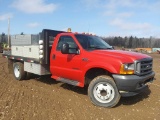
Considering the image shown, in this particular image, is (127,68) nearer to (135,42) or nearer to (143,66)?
(143,66)

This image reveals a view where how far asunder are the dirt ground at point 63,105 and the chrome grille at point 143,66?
1.01m

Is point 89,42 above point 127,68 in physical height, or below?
above

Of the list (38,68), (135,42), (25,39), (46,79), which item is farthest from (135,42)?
(38,68)

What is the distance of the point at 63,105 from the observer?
6.44m

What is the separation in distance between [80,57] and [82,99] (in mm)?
1311

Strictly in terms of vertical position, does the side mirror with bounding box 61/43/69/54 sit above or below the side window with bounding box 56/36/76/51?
below

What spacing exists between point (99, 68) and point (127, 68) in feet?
3.05

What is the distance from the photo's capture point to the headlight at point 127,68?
6.08 metres

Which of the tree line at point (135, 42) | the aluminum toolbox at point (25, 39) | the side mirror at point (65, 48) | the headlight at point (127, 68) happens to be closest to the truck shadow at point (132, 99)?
the headlight at point (127, 68)

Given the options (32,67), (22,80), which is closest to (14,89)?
(32,67)

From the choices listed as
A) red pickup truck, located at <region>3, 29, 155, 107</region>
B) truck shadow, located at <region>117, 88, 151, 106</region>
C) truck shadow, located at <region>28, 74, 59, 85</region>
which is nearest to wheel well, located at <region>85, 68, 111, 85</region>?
red pickup truck, located at <region>3, 29, 155, 107</region>

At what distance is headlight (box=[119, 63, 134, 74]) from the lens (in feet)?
20.0

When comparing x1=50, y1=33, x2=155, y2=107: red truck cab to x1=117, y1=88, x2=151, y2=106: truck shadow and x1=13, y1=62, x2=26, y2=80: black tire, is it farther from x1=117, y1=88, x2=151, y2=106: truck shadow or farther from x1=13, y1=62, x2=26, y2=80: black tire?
x1=13, y1=62, x2=26, y2=80: black tire

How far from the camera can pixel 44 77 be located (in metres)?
10.6
